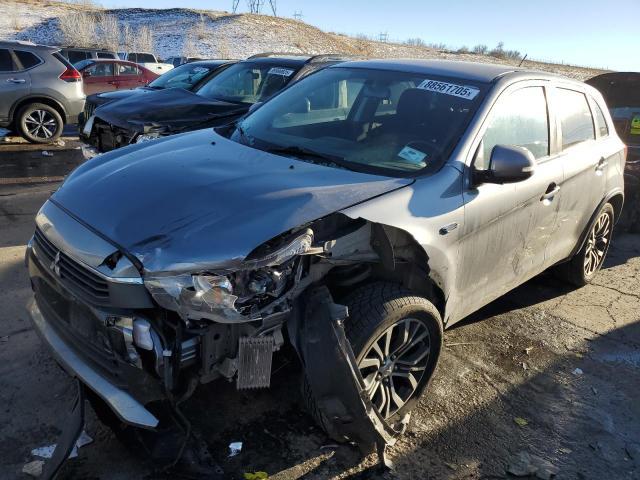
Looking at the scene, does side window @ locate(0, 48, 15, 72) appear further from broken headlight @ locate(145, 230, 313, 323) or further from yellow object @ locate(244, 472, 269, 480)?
yellow object @ locate(244, 472, 269, 480)

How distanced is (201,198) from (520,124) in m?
2.22

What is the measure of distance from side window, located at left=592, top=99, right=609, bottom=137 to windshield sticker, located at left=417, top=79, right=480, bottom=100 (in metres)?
1.83

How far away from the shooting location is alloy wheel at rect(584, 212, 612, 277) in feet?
15.9

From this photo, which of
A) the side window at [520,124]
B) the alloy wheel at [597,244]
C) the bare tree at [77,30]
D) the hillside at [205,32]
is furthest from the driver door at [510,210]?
the bare tree at [77,30]

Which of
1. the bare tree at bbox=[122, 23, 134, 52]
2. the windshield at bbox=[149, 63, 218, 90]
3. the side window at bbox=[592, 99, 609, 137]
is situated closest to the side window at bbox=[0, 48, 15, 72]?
the windshield at bbox=[149, 63, 218, 90]

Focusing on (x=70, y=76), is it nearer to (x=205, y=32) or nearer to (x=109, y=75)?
(x=109, y=75)

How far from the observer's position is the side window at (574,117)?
4.07m

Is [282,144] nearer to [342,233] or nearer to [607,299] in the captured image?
[342,233]

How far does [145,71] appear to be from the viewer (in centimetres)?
1636

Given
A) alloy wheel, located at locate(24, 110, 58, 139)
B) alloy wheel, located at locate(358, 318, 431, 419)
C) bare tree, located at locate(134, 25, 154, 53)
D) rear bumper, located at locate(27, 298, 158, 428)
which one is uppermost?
rear bumper, located at locate(27, 298, 158, 428)

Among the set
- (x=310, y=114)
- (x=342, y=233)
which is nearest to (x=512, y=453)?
(x=342, y=233)

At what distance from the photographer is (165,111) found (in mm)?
6219

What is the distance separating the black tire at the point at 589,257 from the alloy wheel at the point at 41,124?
916 cm

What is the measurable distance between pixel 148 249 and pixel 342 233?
0.89m
